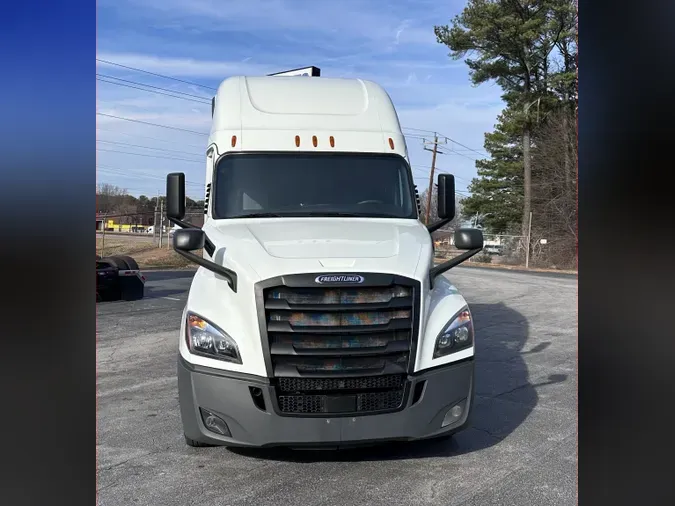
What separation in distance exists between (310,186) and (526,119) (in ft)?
97.1

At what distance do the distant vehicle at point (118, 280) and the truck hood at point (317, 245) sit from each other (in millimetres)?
9360

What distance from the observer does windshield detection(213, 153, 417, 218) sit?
5.30 meters

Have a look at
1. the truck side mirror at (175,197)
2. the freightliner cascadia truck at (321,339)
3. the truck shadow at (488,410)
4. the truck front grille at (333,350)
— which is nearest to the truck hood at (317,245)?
the freightliner cascadia truck at (321,339)

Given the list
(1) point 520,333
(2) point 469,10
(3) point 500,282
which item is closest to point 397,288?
(1) point 520,333

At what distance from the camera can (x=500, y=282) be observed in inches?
813

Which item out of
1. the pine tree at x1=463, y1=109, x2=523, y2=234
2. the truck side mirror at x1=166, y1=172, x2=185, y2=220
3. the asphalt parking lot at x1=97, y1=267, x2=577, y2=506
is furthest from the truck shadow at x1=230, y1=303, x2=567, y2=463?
the pine tree at x1=463, y1=109, x2=523, y2=234

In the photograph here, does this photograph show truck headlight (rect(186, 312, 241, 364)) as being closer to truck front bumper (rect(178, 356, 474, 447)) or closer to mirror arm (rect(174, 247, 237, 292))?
truck front bumper (rect(178, 356, 474, 447))

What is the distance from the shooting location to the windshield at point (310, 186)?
530 centimetres

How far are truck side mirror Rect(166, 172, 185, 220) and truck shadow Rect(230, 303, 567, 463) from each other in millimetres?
2262
